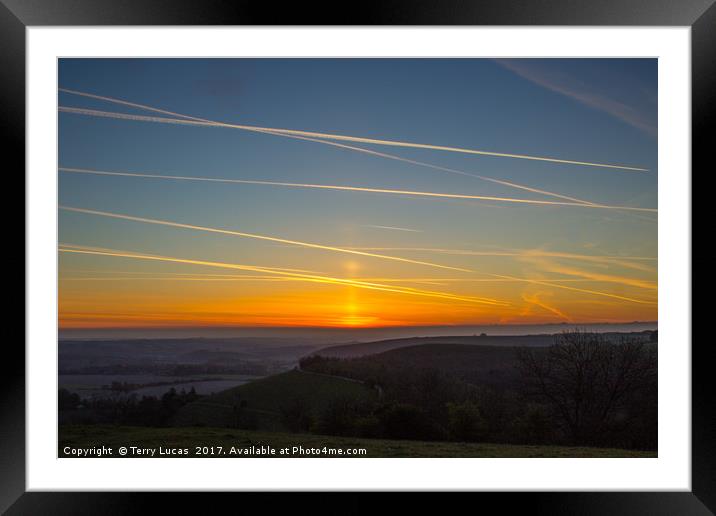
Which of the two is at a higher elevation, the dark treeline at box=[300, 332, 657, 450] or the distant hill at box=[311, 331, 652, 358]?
the distant hill at box=[311, 331, 652, 358]

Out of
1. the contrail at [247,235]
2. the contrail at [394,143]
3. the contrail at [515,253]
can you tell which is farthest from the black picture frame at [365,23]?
the contrail at [515,253]

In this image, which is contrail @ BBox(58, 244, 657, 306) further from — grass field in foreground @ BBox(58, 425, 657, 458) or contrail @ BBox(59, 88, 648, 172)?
grass field in foreground @ BBox(58, 425, 657, 458)

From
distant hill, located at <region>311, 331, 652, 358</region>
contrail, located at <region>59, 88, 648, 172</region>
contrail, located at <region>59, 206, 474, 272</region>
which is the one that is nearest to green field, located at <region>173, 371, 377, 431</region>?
distant hill, located at <region>311, 331, 652, 358</region>

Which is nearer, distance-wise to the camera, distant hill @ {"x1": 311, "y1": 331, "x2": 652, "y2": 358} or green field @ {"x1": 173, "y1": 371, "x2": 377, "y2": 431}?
green field @ {"x1": 173, "y1": 371, "x2": 377, "y2": 431}

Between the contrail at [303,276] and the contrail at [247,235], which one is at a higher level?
the contrail at [247,235]

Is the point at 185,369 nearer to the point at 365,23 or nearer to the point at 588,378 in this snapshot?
the point at 365,23

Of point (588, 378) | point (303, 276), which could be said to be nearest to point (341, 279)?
point (303, 276)

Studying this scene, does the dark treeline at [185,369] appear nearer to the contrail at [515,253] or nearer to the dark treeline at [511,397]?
the dark treeline at [511,397]

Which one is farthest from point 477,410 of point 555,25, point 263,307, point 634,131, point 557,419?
point 555,25
